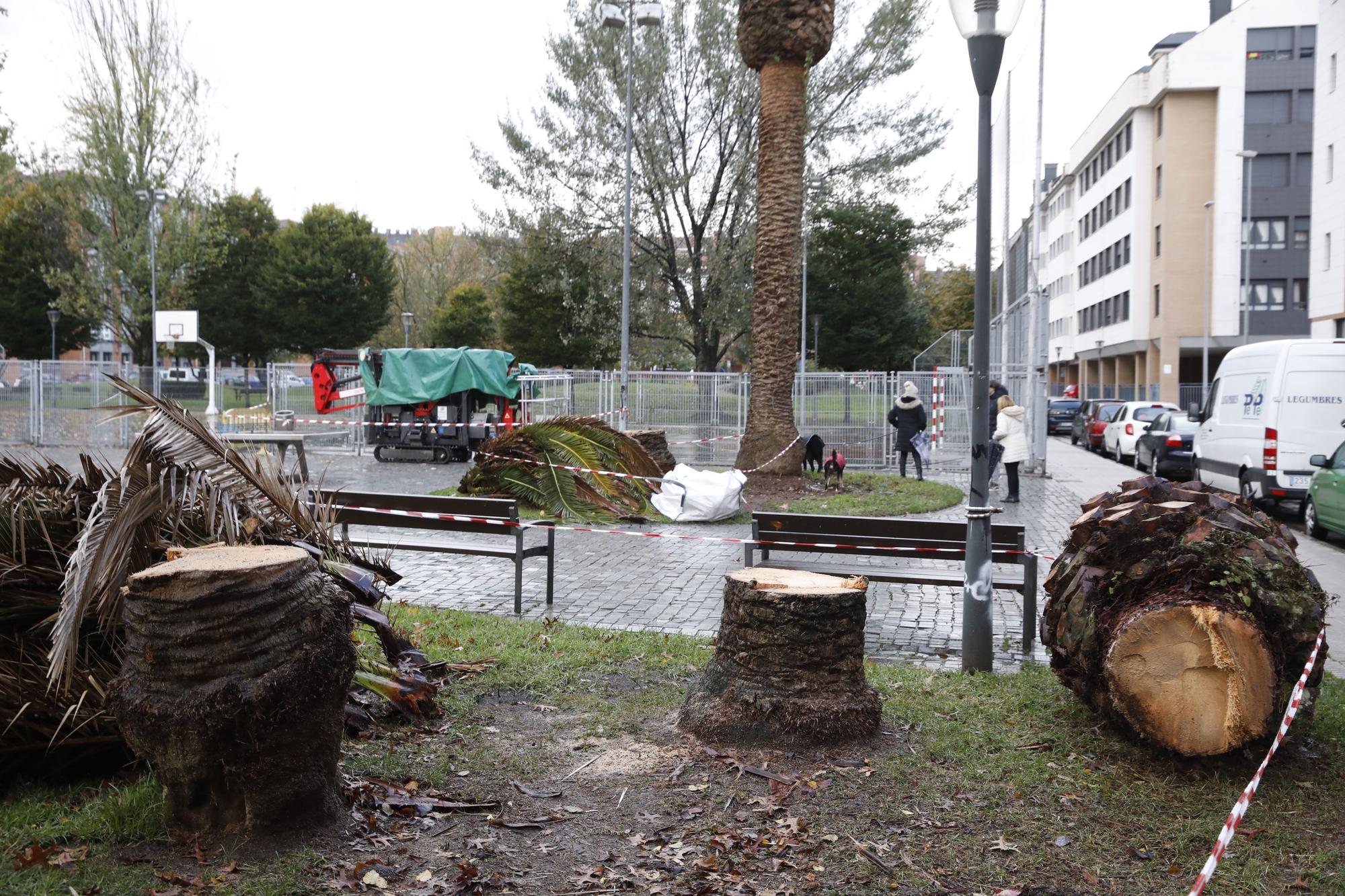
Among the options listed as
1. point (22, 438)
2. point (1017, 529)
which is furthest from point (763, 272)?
point (22, 438)

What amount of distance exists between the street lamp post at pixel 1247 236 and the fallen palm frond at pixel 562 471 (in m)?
31.7

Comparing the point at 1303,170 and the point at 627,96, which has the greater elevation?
the point at 1303,170

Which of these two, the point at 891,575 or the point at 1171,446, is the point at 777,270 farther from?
the point at 1171,446

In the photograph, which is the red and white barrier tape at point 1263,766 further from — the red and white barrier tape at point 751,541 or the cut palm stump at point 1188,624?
the red and white barrier tape at point 751,541

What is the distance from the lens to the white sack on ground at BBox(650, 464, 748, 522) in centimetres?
1384

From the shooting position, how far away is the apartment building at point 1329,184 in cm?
3334

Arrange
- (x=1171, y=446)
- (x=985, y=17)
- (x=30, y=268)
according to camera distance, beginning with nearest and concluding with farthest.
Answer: (x=985, y=17) < (x=1171, y=446) < (x=30, y=268)

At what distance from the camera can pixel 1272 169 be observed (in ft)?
165

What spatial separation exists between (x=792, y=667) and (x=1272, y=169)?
178 ft

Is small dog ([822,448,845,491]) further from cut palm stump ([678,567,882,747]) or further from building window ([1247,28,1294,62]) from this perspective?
building window ([1247,28,1294,62])

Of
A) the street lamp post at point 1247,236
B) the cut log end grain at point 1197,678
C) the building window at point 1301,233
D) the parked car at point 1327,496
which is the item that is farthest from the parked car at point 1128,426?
the building window at point 1301,233

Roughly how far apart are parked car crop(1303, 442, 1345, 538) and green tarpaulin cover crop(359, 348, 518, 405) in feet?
50.1

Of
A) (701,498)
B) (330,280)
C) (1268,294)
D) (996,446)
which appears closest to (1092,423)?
(996,446)

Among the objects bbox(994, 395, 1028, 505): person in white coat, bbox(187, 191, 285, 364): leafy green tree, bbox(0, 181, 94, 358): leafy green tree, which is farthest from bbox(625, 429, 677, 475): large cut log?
bbox(187, 191, 285, 364): leafy green tree
